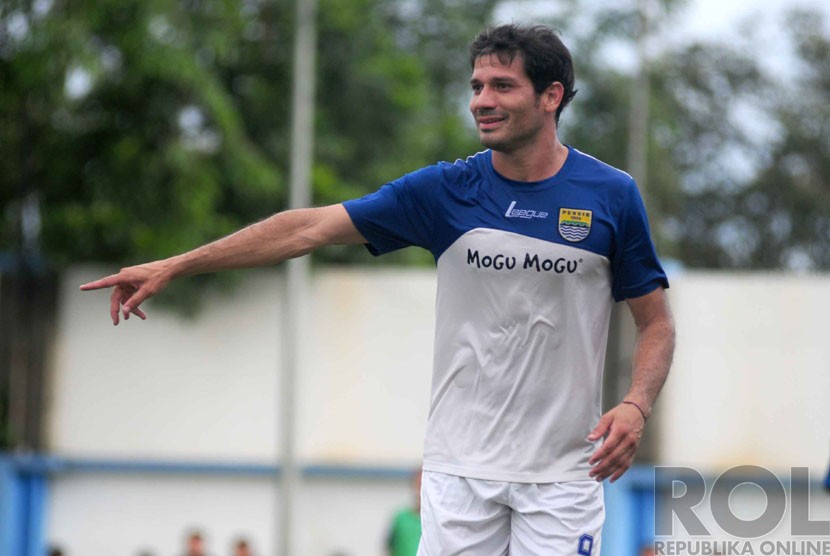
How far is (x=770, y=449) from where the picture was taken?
20641mm

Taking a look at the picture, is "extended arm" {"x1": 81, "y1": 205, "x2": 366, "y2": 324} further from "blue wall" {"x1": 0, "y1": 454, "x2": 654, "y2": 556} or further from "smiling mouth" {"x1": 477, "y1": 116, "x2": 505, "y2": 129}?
"blue wall" {"x1": 0, "y1": 454, "x2": 654, "y2": 556}

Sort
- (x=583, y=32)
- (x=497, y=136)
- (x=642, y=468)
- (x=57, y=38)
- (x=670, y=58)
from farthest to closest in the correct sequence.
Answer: (x=670, y=58) < (x=583, y=32) < (x=642, y=468) < (x=57, y=38) < (x=497, y=136)

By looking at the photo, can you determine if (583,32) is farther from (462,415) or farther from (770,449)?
(462,415)

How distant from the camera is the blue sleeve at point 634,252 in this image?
5.23 metres

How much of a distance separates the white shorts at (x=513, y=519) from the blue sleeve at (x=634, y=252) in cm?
72

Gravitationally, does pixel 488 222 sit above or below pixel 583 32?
below

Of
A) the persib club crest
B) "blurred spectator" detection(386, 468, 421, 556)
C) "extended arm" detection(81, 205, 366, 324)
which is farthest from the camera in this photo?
"blurred spectator" detection(386, 468, 421, 556)

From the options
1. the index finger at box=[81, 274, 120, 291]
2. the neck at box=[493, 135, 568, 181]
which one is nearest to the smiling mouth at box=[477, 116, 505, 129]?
the neck at box=[493, 135, 568, 181]

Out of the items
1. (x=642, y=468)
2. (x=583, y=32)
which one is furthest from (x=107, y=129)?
(x=583, y=32)

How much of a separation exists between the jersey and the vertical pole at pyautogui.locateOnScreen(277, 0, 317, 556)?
514 inches

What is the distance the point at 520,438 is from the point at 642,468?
1550cm

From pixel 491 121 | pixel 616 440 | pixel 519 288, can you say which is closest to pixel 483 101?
pixel 491 121

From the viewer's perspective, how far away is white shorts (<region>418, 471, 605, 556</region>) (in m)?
5.18

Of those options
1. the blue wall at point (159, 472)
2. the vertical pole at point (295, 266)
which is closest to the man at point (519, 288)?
the vertical pole at point (295, 266)
